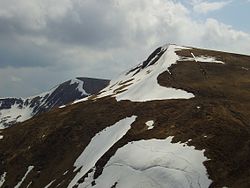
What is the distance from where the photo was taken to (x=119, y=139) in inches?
2462

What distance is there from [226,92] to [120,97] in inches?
901

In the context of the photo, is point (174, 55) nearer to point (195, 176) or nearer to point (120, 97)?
point (120, 97)

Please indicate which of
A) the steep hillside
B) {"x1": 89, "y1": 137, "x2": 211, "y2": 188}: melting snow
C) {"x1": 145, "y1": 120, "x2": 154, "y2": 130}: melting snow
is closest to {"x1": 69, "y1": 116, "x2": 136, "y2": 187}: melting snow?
the steep hillside

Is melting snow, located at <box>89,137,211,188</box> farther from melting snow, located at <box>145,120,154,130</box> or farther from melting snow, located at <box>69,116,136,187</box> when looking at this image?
melting snow, located at <box>145,120,154,130</box>

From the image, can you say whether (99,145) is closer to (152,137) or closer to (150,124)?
(150,124)

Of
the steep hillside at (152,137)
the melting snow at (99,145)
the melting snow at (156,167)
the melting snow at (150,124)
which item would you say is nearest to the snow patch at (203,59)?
the steep hillside at (152,137)

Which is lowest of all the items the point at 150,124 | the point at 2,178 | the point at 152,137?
the point at 152,137

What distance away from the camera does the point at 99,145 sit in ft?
224

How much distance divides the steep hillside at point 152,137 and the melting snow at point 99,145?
0.68ft

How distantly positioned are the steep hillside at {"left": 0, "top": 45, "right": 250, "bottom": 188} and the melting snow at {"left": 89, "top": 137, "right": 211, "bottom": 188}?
0.35ft

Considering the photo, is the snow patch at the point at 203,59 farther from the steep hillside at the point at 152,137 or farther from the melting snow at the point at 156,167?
the melting snow at the point at 156,167

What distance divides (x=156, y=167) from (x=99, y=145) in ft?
66.8

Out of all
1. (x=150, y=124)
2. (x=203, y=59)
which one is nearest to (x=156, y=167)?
(x=150, y=124)

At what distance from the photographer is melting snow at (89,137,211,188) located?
4628 cm
